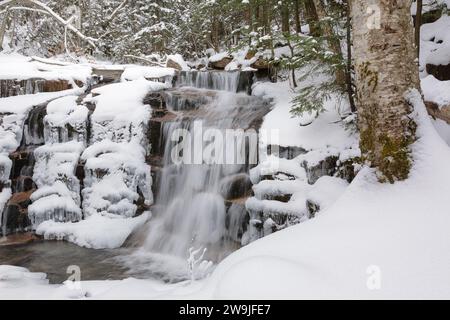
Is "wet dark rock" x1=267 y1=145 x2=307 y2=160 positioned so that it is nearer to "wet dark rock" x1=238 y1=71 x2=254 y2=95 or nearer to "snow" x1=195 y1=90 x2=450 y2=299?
"snow" x1=195 y1=90 x2=450 y2=299

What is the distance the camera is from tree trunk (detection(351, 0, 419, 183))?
3.26 metres

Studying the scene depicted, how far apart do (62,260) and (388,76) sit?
22.2 ft

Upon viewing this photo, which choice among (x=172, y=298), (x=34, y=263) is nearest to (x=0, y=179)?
(x=34, y=263)

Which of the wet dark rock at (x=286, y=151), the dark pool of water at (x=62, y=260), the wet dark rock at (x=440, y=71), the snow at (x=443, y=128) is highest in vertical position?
the wet dark rock at (x=440, y=71)

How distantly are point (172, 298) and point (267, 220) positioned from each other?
13.3 feet

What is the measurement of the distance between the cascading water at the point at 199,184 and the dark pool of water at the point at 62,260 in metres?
0.45

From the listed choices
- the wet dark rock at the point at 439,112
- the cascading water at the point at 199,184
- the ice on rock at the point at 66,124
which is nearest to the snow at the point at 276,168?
the cascading water at the point at 199,184

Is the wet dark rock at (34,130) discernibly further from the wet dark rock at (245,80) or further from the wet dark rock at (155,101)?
the wet dark rock at (245,80)

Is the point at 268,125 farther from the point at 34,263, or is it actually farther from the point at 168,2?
the point at 168,2

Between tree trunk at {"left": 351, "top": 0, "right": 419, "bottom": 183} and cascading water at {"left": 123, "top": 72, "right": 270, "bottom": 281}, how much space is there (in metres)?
4.26

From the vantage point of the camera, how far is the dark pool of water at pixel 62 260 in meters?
6.31

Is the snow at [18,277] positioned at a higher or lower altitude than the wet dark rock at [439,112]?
lower

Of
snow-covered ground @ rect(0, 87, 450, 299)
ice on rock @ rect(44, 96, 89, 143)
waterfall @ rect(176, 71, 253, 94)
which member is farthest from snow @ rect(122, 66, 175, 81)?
snow-covered ground @ rect(0, 87, 450, 299)

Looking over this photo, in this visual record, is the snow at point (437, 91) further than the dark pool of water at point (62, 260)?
No
